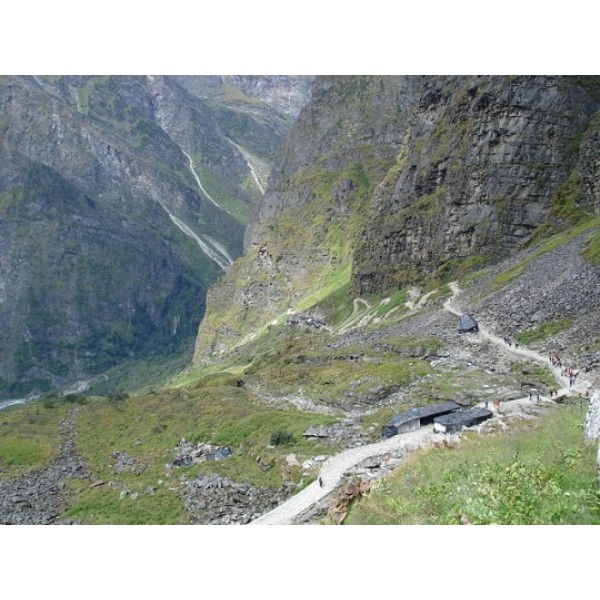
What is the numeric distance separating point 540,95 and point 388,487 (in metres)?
103

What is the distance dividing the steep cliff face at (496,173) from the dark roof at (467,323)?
36.3m

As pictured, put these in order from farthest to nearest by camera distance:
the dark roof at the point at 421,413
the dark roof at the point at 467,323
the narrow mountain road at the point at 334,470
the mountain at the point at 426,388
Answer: the dark roof at the point at 467,323 < the dark roof at the point at 421,413 < the narrow mountain road at the point at 334,470 < the mountain at the point at 426,388

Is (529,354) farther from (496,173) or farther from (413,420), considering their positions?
(496,173)

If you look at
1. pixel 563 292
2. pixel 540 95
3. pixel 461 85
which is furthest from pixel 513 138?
pixel 563 292

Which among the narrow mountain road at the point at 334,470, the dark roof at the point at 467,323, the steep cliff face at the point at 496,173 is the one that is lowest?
the narrow mountain road at the point at 334,470

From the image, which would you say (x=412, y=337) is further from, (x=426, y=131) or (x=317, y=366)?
(x=426, y=131)

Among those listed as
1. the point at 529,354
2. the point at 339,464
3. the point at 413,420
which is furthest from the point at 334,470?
the point at 529,354

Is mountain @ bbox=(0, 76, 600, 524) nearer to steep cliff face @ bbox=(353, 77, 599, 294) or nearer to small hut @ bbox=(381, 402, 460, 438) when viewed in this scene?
steep cliff face @ bbox=(353, 77, 599, 294)

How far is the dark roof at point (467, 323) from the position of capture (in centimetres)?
7144

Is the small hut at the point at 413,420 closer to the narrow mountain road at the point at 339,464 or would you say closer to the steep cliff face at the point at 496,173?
the narrow mountain road at the point at 339,464

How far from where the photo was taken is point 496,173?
11031 centimetres

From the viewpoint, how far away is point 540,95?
107 meters

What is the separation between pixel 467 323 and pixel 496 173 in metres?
48.3

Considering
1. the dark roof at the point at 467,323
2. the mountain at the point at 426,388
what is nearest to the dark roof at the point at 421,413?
the mountain at the point at 426,388
